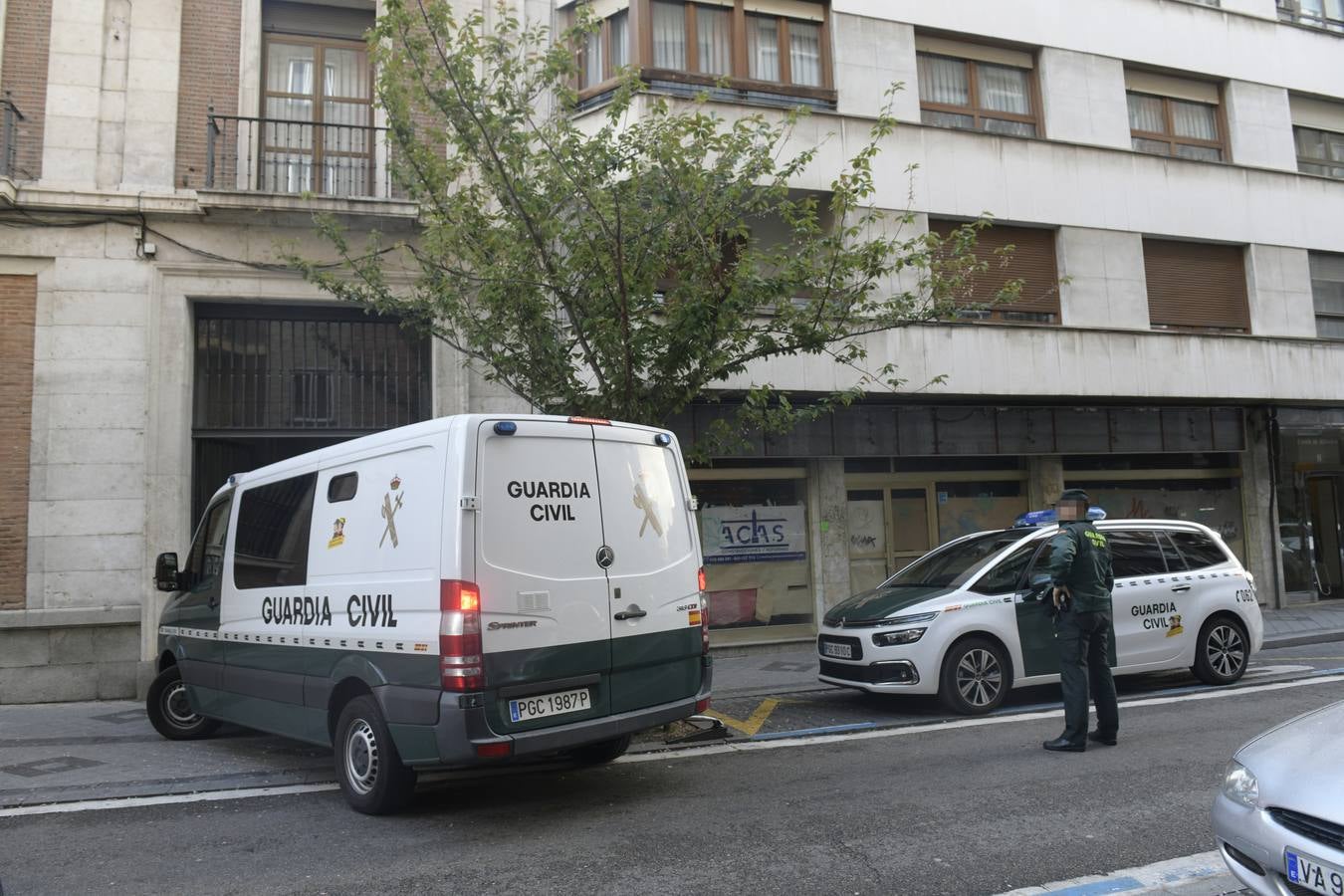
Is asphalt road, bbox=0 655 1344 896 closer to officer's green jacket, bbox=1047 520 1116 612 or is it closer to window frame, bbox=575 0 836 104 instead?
officer's green jacket, bbox=1047 520 1116 612

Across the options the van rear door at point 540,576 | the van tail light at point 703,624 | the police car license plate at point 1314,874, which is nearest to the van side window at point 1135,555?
the van tail light at point 703,624

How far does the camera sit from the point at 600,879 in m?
4.25

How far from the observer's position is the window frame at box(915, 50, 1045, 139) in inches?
553

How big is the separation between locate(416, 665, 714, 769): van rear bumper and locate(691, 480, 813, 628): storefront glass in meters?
7.25

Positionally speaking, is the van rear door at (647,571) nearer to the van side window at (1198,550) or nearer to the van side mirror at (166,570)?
the van side mirror at (166,570)

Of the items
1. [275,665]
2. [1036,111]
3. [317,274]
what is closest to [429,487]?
[275,665]

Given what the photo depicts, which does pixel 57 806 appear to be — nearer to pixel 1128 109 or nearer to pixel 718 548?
pixel 718 548

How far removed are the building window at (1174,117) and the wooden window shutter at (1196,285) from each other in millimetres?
1675

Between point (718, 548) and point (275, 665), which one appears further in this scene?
point (718, 548)

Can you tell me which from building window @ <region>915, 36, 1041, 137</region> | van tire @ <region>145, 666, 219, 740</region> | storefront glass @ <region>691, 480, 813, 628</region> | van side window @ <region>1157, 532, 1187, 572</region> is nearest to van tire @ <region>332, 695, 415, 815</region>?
van tire @ <region>145, 666, 219, 740</region>

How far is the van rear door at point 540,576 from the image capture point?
500cm

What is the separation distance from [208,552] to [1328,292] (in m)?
18.1

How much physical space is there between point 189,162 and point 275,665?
7.64m

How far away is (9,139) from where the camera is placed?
1069 cm
